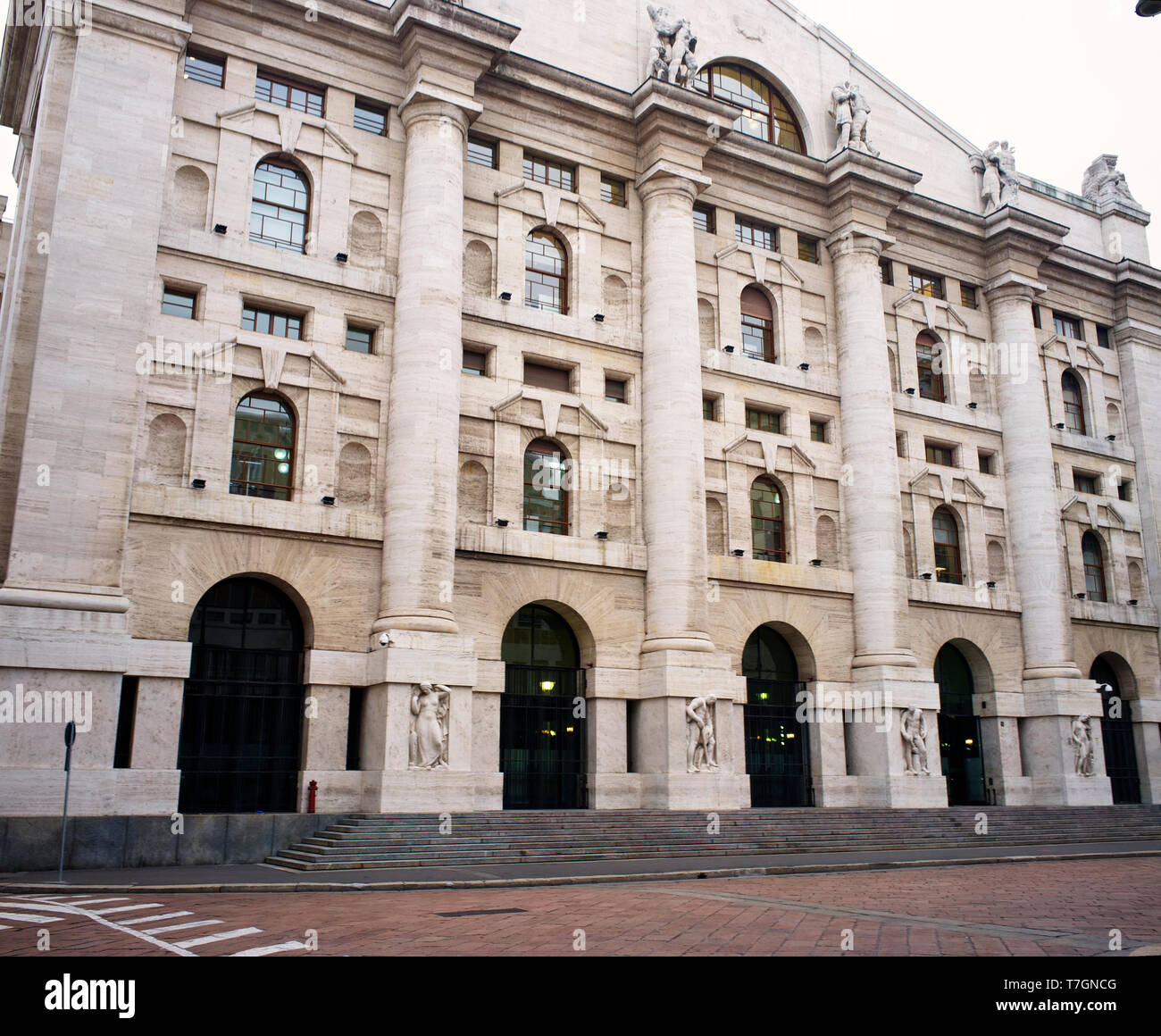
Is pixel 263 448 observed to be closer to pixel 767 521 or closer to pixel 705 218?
pixel 767 521

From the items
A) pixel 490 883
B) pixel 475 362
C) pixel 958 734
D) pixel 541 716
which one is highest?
pixel 475 362

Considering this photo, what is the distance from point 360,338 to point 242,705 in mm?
11615

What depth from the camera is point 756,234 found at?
41938mm

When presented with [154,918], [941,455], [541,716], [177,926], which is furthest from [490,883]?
[941,455]

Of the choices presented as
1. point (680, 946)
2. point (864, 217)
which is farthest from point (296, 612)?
point (864, 217)

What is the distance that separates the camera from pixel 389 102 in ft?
113

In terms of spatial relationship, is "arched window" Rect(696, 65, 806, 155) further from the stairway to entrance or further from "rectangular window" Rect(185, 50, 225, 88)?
the stairway to entrance

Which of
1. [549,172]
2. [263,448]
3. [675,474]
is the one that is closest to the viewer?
[263,448]

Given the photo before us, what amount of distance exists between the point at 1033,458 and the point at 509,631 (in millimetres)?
24525

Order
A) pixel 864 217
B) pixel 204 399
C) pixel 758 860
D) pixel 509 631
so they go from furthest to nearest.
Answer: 1. pixel 864 217
2. pixel 509 631
3. pixel 204 399
4. pixel 758 860

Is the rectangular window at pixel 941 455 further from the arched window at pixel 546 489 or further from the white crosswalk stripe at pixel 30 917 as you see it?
the white crosswalk stripe at pixel 30 917

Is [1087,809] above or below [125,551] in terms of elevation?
below

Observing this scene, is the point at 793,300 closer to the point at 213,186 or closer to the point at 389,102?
the point at 389,102
